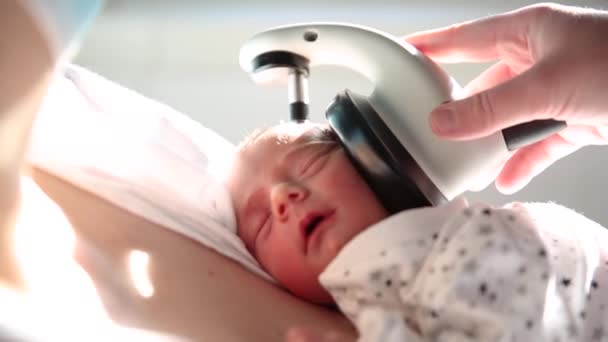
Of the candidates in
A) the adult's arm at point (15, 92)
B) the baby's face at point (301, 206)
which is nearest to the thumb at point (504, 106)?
the baby's face at point (301, 206)

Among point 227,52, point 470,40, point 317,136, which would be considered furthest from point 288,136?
point 227,52

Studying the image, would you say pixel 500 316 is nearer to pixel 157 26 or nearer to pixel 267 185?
pixel 267 185

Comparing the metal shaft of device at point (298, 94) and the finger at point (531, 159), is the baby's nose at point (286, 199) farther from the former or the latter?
the finger at point (531, 159)

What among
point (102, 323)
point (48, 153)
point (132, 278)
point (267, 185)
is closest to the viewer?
point (102, 323)

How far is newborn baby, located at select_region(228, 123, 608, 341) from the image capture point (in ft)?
1.92

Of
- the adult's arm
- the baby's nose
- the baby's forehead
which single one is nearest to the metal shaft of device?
the baby's forehead

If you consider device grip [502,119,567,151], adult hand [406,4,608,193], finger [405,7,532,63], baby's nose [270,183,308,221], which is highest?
finger [405,7,532,63]

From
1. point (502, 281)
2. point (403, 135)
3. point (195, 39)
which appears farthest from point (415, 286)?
point (195, 39)

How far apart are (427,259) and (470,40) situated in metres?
0.36

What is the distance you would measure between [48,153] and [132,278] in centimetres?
18

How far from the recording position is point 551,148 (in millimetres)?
986

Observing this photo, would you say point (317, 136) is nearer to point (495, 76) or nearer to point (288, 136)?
point (288, 136)

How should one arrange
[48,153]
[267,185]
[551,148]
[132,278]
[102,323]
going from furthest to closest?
1. [551,148]
2. [267,185]
3. [48,153]
4. [132,278]
5. [102,323]

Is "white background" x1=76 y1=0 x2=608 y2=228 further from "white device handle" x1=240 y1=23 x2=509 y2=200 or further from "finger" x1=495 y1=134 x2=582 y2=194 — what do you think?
"white device handle" x1=240 y1=23 x2=509 y2=200
